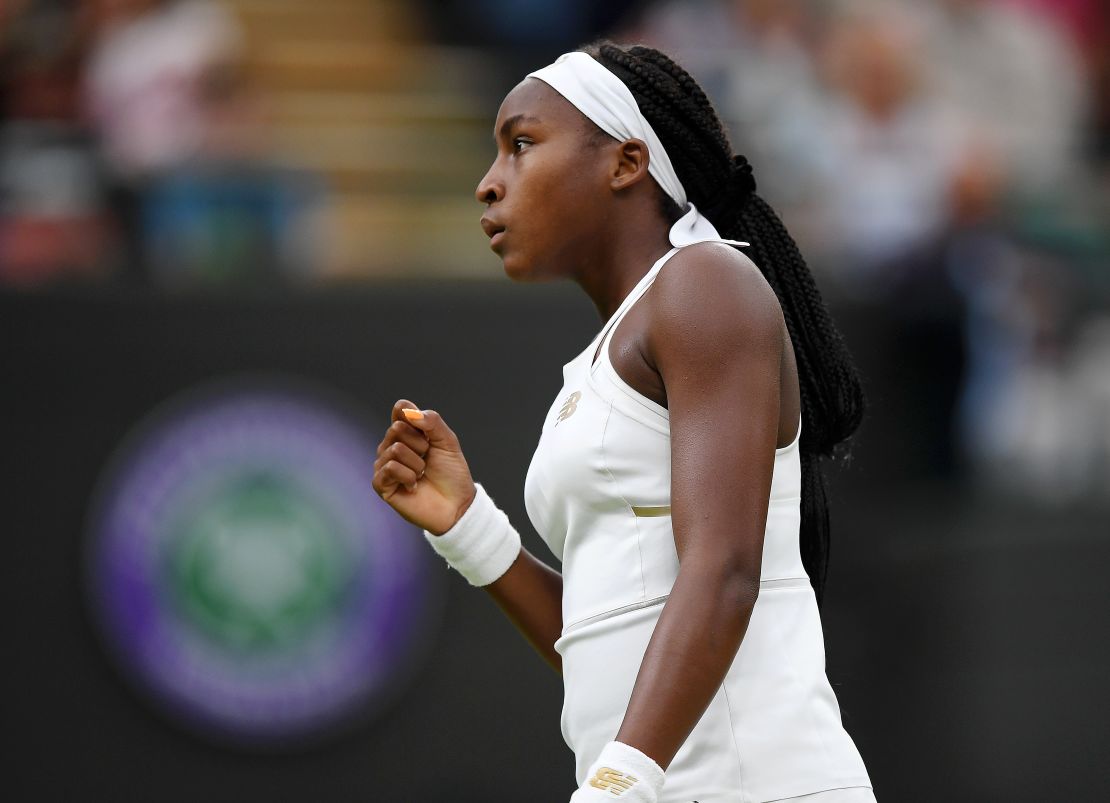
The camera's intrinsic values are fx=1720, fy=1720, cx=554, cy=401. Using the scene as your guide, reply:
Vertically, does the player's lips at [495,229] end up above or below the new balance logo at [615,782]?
above

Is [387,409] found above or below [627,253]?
below

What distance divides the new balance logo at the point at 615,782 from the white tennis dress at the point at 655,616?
184 mm

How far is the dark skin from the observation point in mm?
2367

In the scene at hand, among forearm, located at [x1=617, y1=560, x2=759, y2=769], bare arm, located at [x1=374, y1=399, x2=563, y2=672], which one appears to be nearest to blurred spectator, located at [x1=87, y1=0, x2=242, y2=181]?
bare arm, located at [x1=374, y1=399, x2=563, y2=672]

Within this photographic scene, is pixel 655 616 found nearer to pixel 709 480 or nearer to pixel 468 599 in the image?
pixel 709 480

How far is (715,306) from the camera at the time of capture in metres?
2.48

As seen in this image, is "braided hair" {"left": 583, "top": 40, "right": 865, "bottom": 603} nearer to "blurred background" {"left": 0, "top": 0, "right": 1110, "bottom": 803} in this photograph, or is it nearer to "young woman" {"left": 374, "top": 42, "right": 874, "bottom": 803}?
"young woman" {"left": 374, "top": 42, "right": 874, "bottom": 803}

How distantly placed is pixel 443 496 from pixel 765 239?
71cm

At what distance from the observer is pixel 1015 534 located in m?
6.94

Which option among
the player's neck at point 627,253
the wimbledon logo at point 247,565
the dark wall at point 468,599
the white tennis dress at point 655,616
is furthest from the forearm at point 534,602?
the dark wall at point 468,599

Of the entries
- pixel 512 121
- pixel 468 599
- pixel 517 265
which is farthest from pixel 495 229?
pixel 468 599

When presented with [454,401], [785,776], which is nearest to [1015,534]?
[454,401]

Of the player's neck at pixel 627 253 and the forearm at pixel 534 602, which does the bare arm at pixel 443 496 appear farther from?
the player's neck at pixel 627 253

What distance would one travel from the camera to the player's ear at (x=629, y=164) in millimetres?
2766
